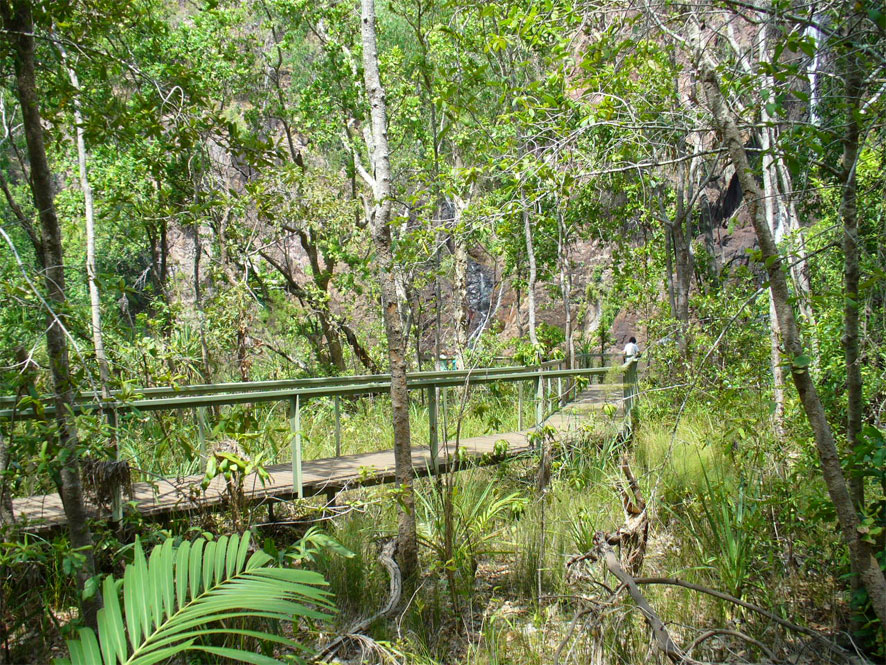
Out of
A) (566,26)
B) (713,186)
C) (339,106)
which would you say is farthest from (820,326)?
(713,186)

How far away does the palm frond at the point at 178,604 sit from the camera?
6.35 ft

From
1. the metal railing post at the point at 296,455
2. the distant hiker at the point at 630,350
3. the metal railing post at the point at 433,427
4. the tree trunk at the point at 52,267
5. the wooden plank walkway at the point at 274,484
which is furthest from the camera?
the distant hiker at the point at 630,350

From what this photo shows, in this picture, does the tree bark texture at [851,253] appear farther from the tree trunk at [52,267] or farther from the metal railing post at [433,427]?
the tree trunk at [52,267]

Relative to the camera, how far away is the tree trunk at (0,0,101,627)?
10.8ft

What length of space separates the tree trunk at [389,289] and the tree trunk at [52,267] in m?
1.98

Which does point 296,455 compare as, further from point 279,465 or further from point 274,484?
point 279,465

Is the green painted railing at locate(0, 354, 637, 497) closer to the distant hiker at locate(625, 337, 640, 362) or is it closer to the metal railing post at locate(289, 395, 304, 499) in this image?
the metal railing post at locate(289, 395, 304, 499)

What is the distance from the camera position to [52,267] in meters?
3.31

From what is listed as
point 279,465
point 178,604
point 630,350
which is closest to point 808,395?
point 178,604

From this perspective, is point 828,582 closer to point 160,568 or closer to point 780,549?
point 780,549

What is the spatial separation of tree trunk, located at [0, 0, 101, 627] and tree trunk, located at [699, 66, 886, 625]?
3563 millimetres

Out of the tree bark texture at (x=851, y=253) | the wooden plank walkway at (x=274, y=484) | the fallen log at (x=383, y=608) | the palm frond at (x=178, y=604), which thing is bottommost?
the fallen log at (x=383, y=608)

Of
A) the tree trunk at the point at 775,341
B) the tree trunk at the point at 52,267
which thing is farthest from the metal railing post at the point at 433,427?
the tree trunk at the point at 52,267

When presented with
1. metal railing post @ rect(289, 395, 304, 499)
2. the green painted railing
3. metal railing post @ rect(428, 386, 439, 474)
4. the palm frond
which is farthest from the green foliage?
the palm frond
